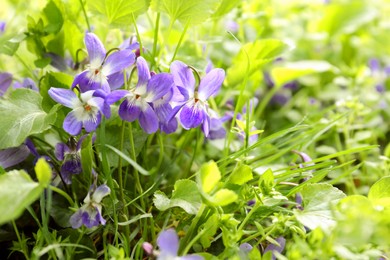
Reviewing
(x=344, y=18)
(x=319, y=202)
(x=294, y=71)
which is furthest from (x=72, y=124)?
(x=344, y=18)

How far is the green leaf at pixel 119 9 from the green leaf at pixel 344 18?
985 mm

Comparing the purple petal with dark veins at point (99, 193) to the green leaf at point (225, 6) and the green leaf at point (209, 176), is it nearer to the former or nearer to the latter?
the green leaf at point (209, 176)

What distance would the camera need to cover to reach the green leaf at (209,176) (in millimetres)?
663

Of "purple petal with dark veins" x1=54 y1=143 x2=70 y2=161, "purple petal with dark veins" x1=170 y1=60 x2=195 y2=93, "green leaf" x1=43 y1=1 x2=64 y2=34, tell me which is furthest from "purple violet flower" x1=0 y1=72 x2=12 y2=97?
"purple petal with dark veins" x1=170 y1=60 x2=195 y2=93

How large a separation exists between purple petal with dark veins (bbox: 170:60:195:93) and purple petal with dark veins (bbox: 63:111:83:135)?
146 millimetres

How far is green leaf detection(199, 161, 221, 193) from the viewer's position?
2.17 feet

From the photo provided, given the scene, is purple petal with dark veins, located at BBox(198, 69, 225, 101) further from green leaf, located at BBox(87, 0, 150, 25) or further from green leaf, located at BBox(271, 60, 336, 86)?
green leaf, located at BBox(271, 60, 336, 86)

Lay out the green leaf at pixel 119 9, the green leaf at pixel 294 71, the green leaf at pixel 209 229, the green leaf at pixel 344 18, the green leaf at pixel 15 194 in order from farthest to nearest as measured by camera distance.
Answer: the green leaf at pixel 344 18 < the green leaf at pixel 294 71 < the green leaf at pixel 119 9 < the green leaf at pixel 209 229 < the green leaf at pixel 15 194

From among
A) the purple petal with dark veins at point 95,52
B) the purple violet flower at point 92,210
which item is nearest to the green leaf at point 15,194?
the purple violet flower at point 92,210

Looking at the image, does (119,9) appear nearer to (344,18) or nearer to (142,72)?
(142,72)

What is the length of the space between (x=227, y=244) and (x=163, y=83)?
23 cm

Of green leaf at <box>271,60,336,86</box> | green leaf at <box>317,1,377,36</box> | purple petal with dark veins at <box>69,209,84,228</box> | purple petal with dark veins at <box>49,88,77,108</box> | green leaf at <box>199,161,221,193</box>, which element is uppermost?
purple petal with dark veins at <box>49,88,77,108</box>

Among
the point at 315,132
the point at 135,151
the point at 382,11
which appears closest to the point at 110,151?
the point at 135,151

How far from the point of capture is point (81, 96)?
2.44ft
